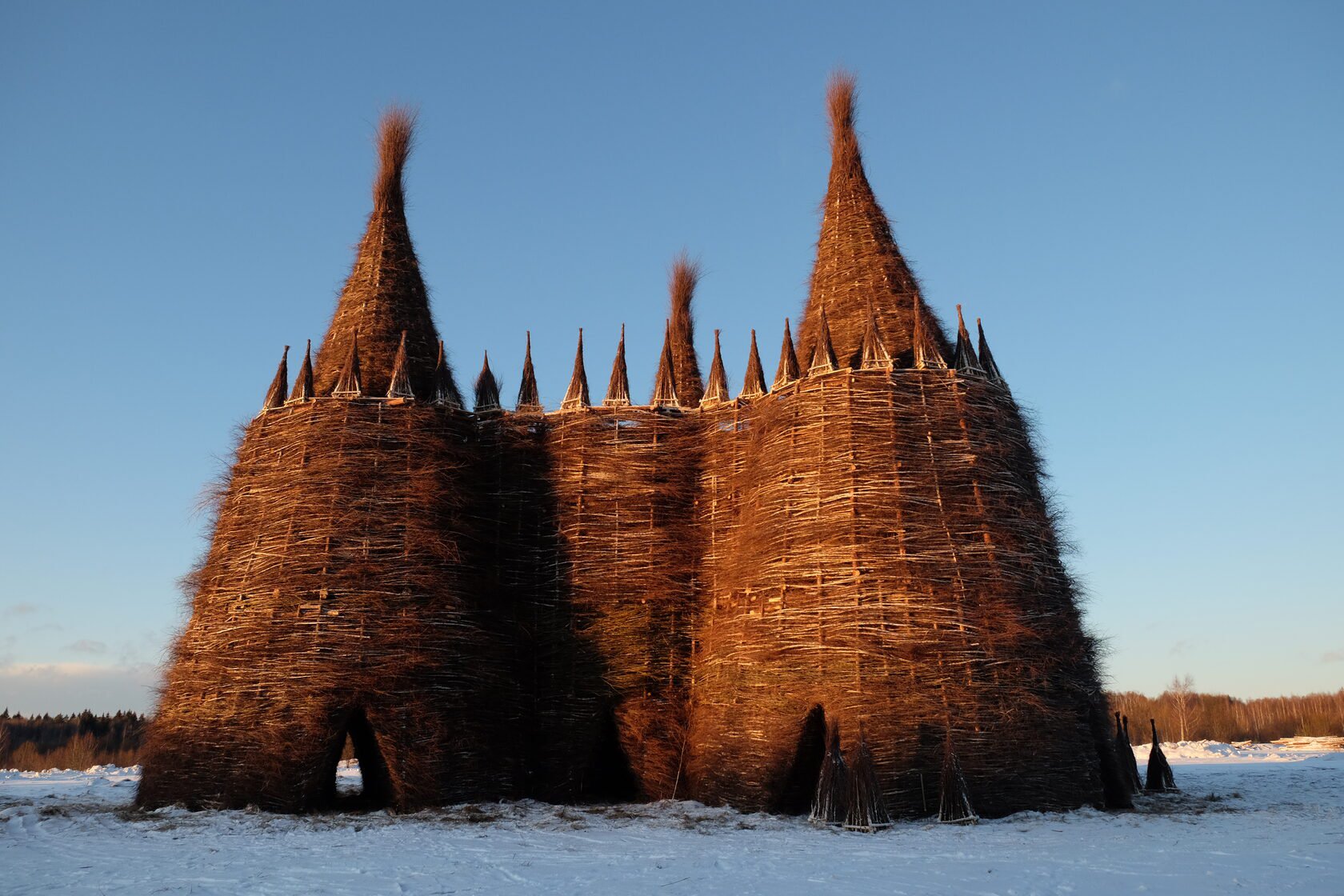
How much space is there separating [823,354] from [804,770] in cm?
824

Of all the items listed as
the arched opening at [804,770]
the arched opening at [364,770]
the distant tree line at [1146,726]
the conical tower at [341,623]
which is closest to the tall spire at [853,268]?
the arched opening at [804,770]

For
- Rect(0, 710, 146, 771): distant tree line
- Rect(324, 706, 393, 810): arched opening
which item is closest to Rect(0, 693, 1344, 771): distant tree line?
Rect(0, 710, 146, 771): distant tree line

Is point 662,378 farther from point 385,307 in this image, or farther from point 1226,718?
point 1226,718

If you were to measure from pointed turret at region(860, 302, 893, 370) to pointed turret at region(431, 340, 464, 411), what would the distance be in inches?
356

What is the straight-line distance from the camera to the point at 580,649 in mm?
21547

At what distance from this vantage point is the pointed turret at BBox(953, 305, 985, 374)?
20.5 metres

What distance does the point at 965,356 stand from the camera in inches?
812

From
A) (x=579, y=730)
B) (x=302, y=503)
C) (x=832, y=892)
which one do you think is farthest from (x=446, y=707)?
(x=832, y=892)

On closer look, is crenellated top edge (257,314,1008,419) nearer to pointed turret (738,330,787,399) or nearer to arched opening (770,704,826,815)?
pointed turret (738,330,787,399)

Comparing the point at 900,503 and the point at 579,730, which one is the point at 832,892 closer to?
the point at 900,503

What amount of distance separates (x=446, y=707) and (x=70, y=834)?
636cm

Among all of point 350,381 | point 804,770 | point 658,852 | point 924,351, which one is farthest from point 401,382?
point 658,852

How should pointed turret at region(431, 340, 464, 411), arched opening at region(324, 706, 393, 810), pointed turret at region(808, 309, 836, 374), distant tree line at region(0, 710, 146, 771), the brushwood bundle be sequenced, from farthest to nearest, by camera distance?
distant tree line at region(0, 710, 146, 771) → pointed turret at region(431, 340, 464, 411) → pointed turret at region(808, 309, 836, 374) → arched opening at region(324, 706, 393, 810) → the brushwood bundle

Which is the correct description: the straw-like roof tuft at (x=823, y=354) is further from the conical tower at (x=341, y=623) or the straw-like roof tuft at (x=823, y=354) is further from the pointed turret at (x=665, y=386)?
the conical tower at (x=341, y=623)
